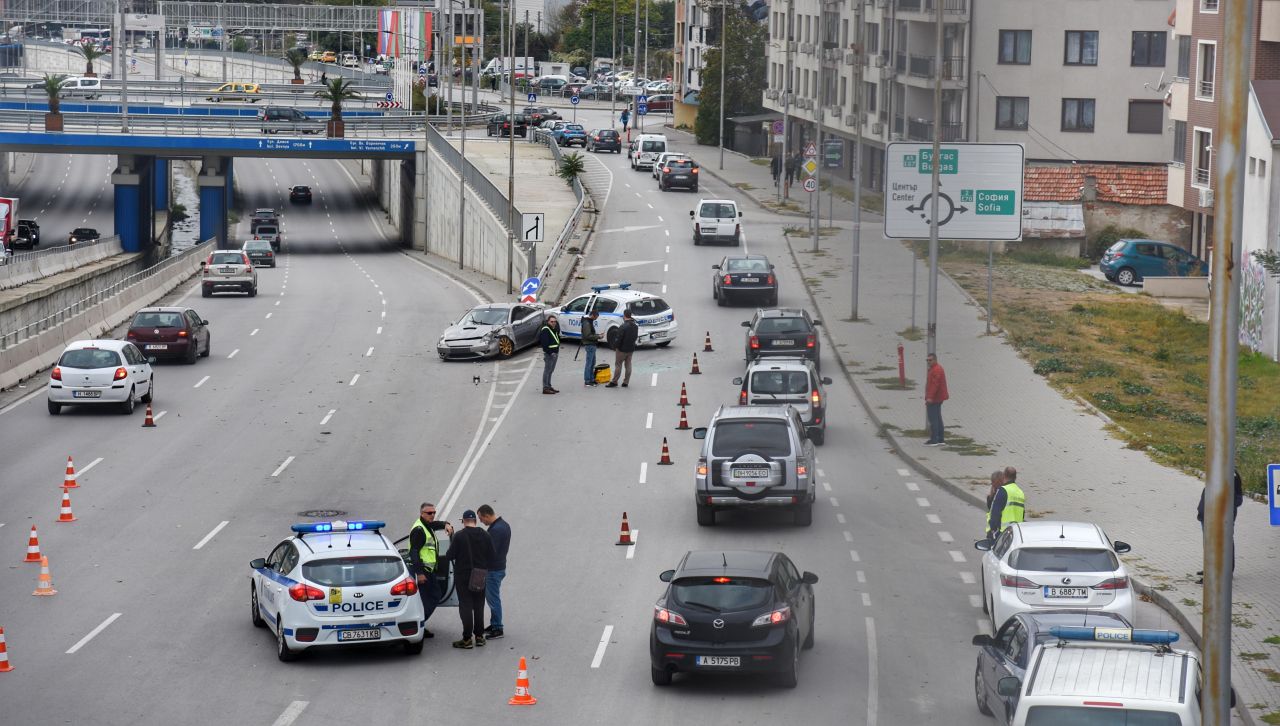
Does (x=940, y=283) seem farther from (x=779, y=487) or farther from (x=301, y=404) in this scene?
(x=779, y=487)

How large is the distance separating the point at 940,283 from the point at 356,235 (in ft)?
164

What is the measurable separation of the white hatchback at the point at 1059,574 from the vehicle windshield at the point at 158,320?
2735 cm

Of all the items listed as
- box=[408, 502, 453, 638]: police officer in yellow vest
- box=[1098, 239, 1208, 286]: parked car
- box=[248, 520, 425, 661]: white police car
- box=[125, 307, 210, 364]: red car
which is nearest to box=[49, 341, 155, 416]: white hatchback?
box=[125, 307, 210, 364]: red car

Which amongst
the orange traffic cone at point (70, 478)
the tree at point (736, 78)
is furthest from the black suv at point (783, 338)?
the tree at point (736, 78)

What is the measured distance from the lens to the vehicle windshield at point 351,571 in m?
17.4

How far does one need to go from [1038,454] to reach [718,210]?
33.1 meters

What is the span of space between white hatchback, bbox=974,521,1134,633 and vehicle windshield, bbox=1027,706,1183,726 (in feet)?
19.4

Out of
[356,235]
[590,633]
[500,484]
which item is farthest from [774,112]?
[590,633]

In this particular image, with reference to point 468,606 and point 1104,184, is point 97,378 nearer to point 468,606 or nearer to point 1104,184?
point 468,606

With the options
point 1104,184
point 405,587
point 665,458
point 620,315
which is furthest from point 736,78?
point 405,587

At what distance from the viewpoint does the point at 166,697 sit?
16188 mm

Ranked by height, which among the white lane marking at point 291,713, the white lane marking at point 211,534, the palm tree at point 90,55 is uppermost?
the palm tree at point 90,55

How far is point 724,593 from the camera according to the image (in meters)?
16.6

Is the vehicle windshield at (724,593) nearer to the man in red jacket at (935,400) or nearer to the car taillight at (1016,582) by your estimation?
the car taillight at (1016,582)
